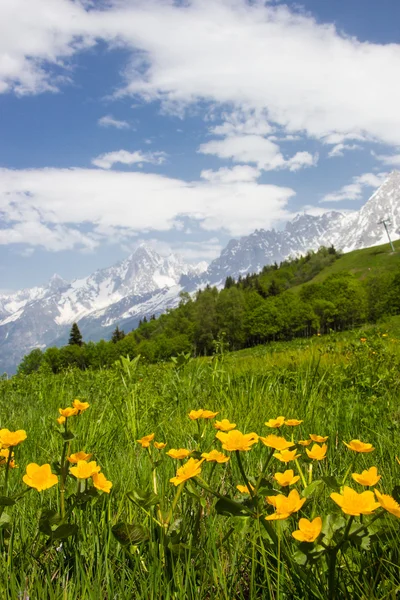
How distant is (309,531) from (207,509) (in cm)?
116

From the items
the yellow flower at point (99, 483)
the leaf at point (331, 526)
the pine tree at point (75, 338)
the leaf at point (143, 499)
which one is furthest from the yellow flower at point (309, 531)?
the pine tree at point (75, 338)

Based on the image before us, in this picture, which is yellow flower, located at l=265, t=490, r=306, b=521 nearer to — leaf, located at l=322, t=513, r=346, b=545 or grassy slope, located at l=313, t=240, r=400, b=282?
leaf, located at l=322, t=513, r=346, b=545

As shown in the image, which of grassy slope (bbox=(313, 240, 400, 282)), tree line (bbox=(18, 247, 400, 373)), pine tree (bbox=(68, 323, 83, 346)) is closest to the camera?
tree line (bbox=(18, 247, 400, 373))

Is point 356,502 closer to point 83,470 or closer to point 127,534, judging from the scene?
point 127,534

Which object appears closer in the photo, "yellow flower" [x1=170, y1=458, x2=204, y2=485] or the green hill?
"yellow flower" [x1=170, y1=458, x2=204, y2=485]

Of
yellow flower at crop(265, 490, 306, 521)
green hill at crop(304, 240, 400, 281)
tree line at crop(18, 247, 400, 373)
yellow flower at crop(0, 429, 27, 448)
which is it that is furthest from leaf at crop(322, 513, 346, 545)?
green hill at crop(304, 240, 400, 281)

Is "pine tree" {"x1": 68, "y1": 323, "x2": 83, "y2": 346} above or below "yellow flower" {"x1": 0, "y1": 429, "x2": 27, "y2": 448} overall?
above

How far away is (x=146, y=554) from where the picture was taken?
1.54 m

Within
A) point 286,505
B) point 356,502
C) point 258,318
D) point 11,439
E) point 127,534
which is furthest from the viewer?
point 258,318

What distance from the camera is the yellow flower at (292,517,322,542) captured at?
1005mm

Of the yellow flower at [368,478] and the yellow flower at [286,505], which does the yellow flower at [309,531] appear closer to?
the yellow flower at [286,505]

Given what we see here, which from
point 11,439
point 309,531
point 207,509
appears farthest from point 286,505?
point 207,509

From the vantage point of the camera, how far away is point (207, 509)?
2.07m

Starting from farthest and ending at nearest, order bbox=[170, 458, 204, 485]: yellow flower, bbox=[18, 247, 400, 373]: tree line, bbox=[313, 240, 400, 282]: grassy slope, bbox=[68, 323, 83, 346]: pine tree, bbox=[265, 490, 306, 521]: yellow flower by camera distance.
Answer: bbox=[313, 240, 400, 282]: grassy slope
bbox=[68, 323, 83, 346]: pine tree
bbox=[18, 247, 400, 373]: tree line
bbox=[170, 458, 204, 485]: yellow flower
bbox=[265, 490, 306, 521]: yellow flower
